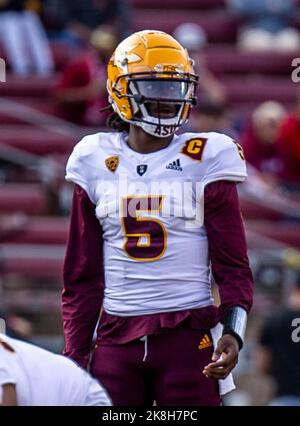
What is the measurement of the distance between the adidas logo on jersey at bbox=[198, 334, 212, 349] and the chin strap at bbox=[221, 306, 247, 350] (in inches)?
4.7

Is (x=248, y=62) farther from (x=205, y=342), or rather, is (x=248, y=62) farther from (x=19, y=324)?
(x=205, y=342)

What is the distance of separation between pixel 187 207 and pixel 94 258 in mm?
394

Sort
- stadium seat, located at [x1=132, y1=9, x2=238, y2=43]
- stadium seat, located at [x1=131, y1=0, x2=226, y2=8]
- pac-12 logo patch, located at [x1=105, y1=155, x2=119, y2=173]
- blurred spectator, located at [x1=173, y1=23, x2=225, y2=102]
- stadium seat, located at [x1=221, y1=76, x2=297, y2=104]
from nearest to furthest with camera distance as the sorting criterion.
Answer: pac-12 logo patch, located at [x1=105, y1=155, x2=119, y2=173] < blurred spectator, located at [x1=173, y1=23, x2=225, y2=102] < stadium seat, located at [x1=221, y1=76, x2=297, y2=104] < stadium seat, located at [x1=132, y1=9, x2=238, y2=43] < stadium seat, located at [x1=131, y1=0, x2=226, y2=8]

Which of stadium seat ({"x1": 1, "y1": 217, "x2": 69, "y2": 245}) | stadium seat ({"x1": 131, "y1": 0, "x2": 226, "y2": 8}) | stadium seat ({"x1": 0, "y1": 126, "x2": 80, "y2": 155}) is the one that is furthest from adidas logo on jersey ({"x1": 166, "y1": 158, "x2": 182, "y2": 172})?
stadium seat ({"x1": 131, "y1": 0, "x2": 226, "y2": 8})

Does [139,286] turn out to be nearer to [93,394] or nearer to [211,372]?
[211,372]

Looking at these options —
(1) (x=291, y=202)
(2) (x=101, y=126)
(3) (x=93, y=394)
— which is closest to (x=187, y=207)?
(3) (x=93, y=394)

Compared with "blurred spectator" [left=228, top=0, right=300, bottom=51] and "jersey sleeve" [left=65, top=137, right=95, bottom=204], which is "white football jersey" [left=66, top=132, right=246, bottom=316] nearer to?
"jersey sleeve" [left=65, top=137, right=95, bottom=204]

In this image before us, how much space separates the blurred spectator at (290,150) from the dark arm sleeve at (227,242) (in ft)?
16.8

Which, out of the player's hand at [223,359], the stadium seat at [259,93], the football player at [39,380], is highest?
the stadium seat at [259,93]

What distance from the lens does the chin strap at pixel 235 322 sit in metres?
4.35

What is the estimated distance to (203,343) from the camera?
4.47 metres

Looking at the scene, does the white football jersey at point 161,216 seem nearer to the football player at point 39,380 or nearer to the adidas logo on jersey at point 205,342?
the adidas logo on jersey at point 205,342

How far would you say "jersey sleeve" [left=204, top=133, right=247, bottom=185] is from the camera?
14.5 feet

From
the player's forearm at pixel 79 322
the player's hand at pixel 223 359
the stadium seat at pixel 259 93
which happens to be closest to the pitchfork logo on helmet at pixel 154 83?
the player's forearm at pixel 79 322
